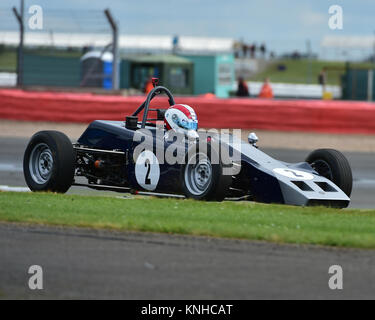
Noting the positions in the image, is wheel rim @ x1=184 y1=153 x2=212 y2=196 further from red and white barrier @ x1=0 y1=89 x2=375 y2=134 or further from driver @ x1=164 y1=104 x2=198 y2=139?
red and white barrier @ x1=0 y1=89 x2=375 y2=134

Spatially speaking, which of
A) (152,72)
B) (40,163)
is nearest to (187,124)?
(40,163)

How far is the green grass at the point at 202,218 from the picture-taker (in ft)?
25.3

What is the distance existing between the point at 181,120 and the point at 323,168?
5.56 feet

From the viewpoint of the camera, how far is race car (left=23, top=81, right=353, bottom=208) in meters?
9.61

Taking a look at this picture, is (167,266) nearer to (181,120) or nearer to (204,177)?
(204,177)

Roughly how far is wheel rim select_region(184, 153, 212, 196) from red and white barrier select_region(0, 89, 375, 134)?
10.1 m

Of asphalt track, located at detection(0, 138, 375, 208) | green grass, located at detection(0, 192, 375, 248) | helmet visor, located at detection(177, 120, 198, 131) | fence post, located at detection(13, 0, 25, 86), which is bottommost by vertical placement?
asphalt track, located at detection(0, 138, 375, 208)

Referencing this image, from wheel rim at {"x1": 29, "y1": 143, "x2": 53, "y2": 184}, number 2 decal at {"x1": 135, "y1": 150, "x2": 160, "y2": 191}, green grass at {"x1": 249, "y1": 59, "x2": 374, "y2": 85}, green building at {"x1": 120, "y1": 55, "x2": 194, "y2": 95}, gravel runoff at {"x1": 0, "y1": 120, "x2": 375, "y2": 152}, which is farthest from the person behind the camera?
green grass at {"x1": 249, "y1": 59, "x2": 374, "y2": 85}

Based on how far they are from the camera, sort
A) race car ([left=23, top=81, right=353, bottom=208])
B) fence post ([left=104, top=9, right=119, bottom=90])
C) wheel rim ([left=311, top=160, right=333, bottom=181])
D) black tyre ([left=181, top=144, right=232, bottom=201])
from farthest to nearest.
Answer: fence post ([left=104, top=9, right=119, bottom=90]) → wheel rim ([left=311, top=160, right=333, bottom=181]) → race car ([left=23, top=81, right=353, bottom=208]) → black tyre ([left=181, top=144, right=232, bottom=201])

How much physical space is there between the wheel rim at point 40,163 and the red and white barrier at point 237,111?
30.4ft

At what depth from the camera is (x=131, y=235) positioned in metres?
7.58

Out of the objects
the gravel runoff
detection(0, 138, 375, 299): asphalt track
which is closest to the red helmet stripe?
detection(0, 138, 375, 299): asphalt track

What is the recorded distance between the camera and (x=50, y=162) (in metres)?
10.7
